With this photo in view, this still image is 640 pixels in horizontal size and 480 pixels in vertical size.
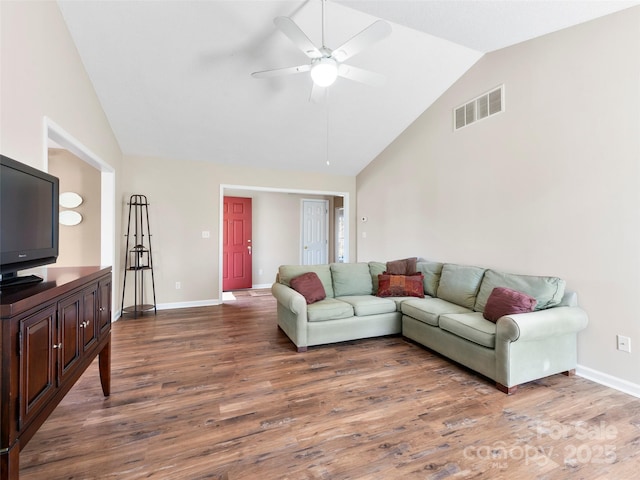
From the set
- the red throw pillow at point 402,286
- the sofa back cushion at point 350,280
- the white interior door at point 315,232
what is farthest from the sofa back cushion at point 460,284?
the white interior door at point 315,232

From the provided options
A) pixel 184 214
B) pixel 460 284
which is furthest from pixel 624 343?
pixel 184 214

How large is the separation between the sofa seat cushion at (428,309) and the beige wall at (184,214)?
10.6ft

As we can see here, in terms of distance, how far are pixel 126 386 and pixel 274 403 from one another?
4.08 feet

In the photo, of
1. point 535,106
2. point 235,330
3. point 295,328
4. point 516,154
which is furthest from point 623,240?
point 235,330

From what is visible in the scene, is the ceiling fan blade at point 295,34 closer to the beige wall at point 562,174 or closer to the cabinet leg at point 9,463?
the beige wall at point 562,174

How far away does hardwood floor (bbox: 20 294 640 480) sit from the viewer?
1.56 metres

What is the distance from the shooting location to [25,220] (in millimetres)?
1541

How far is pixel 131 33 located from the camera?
9.02ft

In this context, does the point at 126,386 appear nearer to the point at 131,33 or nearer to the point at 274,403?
the point at 274,403

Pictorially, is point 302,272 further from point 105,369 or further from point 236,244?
point 236,244

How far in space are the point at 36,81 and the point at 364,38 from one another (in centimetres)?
238

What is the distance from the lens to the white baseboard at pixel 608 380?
89.5 inches

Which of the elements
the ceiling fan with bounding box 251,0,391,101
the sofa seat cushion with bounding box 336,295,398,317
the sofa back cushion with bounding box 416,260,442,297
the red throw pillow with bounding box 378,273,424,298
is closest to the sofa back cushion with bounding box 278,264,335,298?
the sofa seat cushion with bounding box 336,295,398,317

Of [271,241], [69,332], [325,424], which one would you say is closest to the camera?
[69,332]
